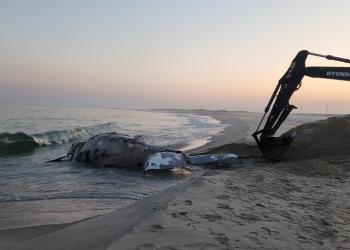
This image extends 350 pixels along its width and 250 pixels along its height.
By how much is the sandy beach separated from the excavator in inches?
155

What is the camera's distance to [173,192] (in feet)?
20.3

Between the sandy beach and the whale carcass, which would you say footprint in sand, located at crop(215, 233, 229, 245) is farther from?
the whale carcass

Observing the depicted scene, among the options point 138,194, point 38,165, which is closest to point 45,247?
point 138,194

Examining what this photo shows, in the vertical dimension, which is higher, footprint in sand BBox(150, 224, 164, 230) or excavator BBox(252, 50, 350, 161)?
excavator BBox(252, 50, 350, 161)

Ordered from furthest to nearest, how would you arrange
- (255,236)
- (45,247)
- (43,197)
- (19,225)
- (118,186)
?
(118,186)
(43,197)
(19,225)
(255,236)
(45,247)

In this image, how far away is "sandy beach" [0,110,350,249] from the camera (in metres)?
3.90

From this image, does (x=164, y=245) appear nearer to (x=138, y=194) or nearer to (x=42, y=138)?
(x=138, y=194)

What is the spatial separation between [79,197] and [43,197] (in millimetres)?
641

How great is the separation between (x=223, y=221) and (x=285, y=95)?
8.46m

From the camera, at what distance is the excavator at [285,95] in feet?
40.3

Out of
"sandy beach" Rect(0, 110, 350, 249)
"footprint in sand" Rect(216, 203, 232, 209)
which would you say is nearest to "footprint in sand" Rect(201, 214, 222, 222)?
"sandy beach" Rect(0, 110, 350, 249)

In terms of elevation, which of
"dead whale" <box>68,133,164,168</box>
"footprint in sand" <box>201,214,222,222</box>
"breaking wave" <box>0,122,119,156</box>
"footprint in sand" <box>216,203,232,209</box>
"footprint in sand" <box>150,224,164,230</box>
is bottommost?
"breaking wave" <box>0,122,119,156</box>

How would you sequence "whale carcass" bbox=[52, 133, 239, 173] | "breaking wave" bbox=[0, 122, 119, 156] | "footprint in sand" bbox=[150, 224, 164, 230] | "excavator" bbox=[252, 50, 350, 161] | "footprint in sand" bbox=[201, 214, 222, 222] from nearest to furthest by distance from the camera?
"footprint in sand" bbox=[150, 224, 164, 230] → "footprint in sand" bbox=[201, 214, 222, 222] → "whale carcass" bbox=[52, 133, 239, 173] → "excavator" bbox=[252, 50, 350, 161] → "breaking wave" bbox=[0, 122, 119, 156]

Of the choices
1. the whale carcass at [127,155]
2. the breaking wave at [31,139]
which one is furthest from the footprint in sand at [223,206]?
the breaking wave at [31,139]
